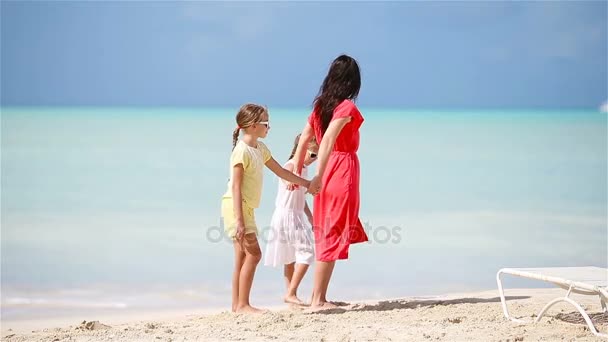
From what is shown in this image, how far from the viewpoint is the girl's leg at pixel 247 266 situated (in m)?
5.38

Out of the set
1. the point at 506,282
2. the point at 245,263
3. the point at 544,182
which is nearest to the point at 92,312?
the point at 245,263

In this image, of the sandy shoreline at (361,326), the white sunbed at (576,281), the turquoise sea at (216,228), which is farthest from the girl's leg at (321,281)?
the turquoise sea at (216,228)

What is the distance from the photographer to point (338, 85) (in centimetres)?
548

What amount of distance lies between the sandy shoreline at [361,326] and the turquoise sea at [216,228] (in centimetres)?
130

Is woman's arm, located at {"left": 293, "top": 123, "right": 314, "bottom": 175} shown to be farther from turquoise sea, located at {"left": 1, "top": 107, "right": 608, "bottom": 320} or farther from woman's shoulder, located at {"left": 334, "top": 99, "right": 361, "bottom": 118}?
turquoise sea, located at {"left": 1, "top": 107, "right": 608, "bottom": 320}

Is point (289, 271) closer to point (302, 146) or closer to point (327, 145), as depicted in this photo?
point (302, 146)

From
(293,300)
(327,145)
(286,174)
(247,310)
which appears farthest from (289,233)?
(327,145)

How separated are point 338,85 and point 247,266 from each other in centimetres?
126

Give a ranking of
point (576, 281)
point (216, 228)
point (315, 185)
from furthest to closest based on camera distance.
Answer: point (216, 228)
point (315, 185)
point (576, 281)

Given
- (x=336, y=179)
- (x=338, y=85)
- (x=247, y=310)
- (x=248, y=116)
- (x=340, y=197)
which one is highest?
(x=338, y=85)

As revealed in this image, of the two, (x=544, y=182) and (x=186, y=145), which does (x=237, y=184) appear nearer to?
(x=544, y=182)

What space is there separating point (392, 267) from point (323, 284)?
2.72m

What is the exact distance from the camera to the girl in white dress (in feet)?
19.4

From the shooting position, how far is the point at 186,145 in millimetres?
25562
